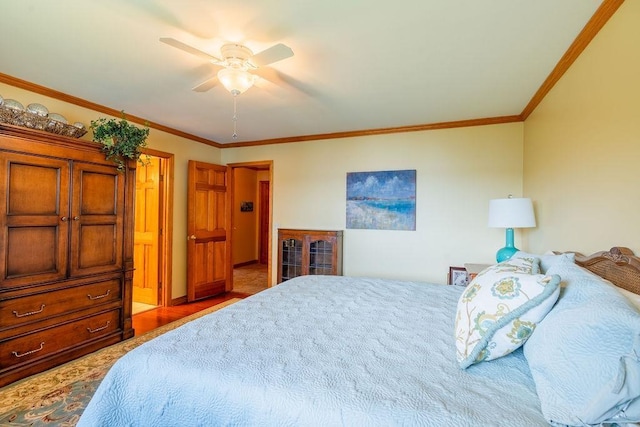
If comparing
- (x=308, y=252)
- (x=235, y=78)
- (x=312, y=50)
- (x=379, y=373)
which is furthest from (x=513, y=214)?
(x=235, y=78)

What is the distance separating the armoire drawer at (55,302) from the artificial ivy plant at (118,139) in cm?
115

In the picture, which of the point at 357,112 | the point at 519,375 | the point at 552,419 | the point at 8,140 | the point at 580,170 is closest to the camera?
the point at 552,419

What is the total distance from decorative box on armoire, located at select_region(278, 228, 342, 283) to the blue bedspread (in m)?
2.54

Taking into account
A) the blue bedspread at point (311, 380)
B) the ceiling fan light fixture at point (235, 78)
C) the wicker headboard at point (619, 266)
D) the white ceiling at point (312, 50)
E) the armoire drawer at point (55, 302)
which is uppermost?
the white ceiling at point (312, 50)

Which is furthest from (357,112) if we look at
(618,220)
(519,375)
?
(519,375)

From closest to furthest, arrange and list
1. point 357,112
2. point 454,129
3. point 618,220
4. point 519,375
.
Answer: point 519,375 → point 618,220 → point 357,112 → point 454,129

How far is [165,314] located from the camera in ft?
12.6

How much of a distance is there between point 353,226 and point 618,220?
9.34 ft

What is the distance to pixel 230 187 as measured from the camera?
16.3 feet

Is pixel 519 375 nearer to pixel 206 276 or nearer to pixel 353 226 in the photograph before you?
pixel 353 226

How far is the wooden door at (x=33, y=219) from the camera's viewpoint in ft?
7.19

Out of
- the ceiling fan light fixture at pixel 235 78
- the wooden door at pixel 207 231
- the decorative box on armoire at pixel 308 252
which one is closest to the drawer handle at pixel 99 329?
the wooden door at pixel 207 231

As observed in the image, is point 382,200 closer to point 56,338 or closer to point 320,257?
point 320,257

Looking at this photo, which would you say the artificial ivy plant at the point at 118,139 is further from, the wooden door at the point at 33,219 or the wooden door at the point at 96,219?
the wooden door at the point at 33,219
